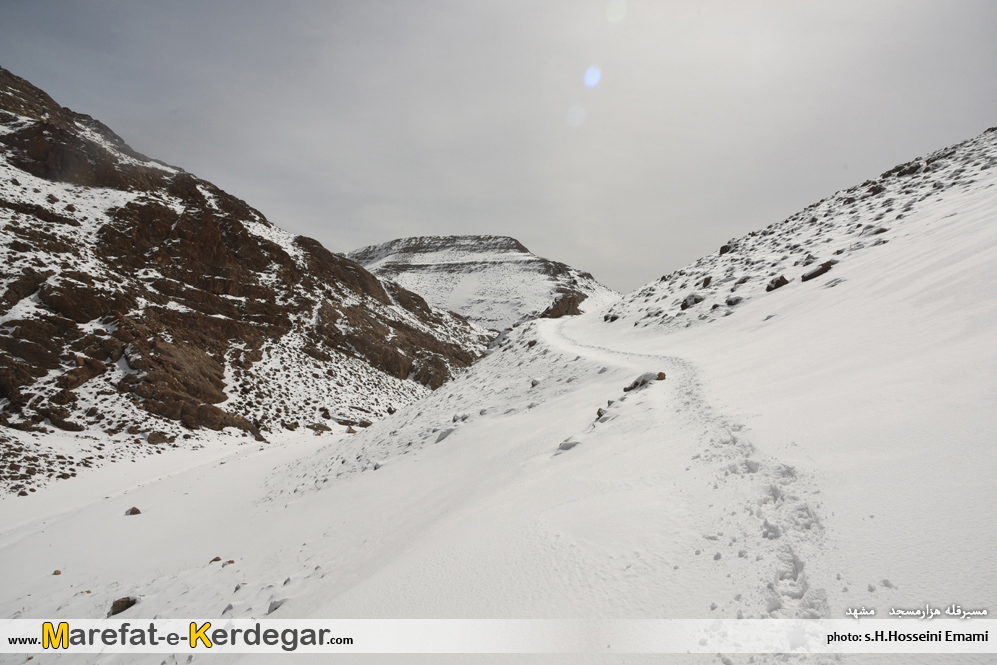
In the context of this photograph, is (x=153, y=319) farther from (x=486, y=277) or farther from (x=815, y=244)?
(x=486, y=277)

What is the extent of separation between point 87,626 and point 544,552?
8.52 meters

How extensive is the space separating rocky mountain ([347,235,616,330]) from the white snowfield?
167ft

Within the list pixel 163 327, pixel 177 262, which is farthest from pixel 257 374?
pixel 177 262

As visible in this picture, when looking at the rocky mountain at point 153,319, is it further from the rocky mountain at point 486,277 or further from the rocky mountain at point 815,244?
the rocky mountain at point 486,277

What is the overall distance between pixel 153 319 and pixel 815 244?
36823 mm

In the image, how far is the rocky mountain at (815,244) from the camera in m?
16.1

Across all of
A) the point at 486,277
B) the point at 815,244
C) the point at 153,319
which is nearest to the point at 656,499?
the point at 815,244

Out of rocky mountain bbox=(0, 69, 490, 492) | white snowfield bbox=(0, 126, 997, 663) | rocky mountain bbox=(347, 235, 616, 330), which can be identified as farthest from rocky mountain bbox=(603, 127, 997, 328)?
rocky mountain bbox=(347, 235, 616, 330)

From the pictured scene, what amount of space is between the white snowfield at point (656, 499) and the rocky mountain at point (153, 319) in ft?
22.3

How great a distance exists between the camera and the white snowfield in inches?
123

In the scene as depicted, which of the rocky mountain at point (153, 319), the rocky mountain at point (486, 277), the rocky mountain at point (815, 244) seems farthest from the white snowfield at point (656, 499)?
the rocky mountain at point (486, 277)

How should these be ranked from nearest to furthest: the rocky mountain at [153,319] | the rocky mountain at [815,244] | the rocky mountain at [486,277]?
the rocky mountain at [815,244] < the rocky mountain at [153,319] < the rocky mountain at [486,277]

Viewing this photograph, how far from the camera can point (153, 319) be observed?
26516 millimetres

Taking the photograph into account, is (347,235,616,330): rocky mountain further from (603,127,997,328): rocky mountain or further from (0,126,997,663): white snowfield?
(0,126,997,663): white snowfield
